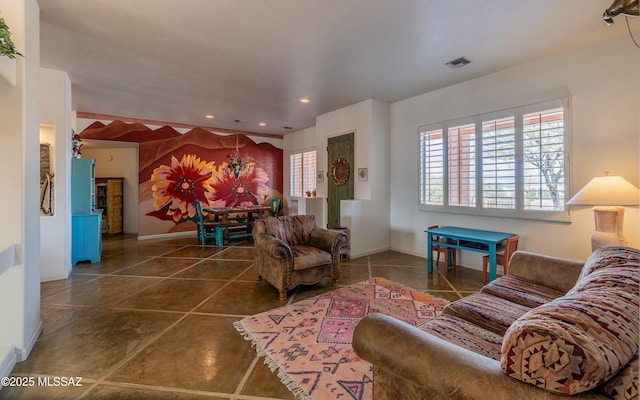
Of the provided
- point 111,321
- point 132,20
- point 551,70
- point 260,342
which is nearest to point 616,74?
point 551,70

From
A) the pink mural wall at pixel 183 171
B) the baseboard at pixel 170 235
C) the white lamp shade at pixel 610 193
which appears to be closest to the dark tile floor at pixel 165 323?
the white lamp shade at pixel 610 193

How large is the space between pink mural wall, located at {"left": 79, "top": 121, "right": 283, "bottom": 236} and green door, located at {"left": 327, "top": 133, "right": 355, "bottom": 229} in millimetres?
2403

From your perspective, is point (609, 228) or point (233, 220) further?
point (233, 220)

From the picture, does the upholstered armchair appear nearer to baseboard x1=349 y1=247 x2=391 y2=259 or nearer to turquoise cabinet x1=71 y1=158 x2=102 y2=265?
baseboard x1=349 y1=247 x2=391 y2=259

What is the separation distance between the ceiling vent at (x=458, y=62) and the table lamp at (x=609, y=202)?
1.97 m

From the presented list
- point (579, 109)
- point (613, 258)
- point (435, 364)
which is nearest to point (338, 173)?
point (579, 109)

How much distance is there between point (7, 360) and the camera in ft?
6.40

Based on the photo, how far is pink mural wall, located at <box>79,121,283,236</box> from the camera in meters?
6.82

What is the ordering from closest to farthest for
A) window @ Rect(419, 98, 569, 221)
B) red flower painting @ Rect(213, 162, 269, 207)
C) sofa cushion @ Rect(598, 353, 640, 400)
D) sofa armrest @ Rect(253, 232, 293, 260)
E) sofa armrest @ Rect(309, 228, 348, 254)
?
sofa cushion @ Rect(598, 353, 640, 400), sofa armrest @ Rect(253, 232, 293, 260), window @ Rect(419, 98, 569, 221), sofa armrest @ Rect(309, 228, 348, 254), red flower painting @ Rect(213, 162, 269, 207)

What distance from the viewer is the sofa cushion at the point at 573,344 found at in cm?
77

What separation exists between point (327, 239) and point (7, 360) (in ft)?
9.54

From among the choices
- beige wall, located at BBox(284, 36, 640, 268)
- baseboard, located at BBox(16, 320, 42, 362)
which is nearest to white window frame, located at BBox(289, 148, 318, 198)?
beige wall, located at BBox(284, 36, 640, 268)

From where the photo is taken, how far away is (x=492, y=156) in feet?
13.4

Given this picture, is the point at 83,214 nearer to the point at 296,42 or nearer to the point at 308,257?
the point at 308,257
